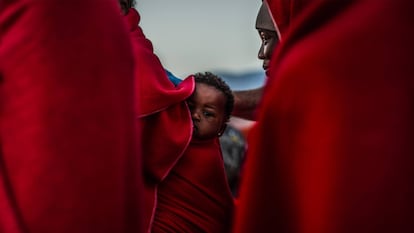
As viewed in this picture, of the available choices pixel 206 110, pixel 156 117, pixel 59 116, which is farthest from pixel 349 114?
pixel 206 110

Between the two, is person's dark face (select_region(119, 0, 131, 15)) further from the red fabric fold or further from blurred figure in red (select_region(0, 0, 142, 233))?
blurred figure in red (select_region(0, 0, 142, 233))

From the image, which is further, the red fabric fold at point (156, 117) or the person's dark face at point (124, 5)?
the person's dark face at point (124, 5)

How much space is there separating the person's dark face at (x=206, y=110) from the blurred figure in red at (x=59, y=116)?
0.85m

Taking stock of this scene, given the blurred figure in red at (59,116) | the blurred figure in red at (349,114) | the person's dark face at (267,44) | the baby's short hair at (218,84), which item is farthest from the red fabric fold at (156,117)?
the blurred figure in red at (349,114)

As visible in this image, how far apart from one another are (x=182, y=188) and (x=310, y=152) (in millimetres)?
1018

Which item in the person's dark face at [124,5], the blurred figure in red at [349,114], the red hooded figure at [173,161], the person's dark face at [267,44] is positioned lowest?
the red hooded figure at [173,161]

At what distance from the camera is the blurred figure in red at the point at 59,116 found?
1998 mm

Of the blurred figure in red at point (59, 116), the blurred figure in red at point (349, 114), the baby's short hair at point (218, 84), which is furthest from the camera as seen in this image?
the baby's short hair at point (218, 84)

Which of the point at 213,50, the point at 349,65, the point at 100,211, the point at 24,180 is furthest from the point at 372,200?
the point at 213,50

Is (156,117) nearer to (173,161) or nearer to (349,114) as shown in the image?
(173,161)

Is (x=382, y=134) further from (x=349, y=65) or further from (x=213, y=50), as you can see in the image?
(x=213, y=50)

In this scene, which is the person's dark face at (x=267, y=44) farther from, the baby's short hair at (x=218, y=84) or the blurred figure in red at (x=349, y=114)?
the blurred figure in red at (x=349, y=114)

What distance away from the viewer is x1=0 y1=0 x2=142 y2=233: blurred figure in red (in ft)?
6.56

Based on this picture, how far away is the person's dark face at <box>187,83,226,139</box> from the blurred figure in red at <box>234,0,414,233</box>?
1.01 metres
